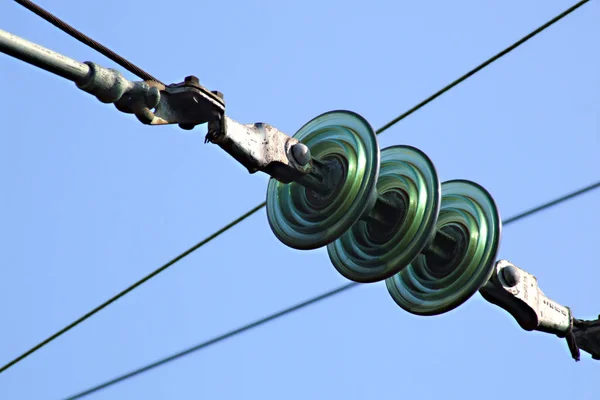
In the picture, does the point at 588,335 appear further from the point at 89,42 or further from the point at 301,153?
the point at 89,42

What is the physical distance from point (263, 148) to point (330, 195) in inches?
23.2

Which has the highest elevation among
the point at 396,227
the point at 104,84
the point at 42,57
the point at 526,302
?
the point at 396,227

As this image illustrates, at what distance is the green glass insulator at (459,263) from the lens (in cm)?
748

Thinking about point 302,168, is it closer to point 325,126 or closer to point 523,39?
point 325,126

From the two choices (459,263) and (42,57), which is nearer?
(42,57)

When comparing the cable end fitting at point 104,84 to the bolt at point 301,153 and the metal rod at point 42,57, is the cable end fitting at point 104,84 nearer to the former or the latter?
the metal rod at point 42,57

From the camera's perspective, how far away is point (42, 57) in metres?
5.68

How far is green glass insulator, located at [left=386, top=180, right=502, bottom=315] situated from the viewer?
748 cm

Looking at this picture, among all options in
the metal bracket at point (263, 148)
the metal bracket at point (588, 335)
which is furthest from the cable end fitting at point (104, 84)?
the metal bracket at point (588, 335)

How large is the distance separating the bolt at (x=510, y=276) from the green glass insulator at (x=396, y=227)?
521mm

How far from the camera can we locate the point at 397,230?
7441 millimetres

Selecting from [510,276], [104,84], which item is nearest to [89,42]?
[104,84]

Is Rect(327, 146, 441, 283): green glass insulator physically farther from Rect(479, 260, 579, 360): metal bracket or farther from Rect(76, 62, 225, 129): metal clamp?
Rect(76, 62, 225, 129): metal clamp

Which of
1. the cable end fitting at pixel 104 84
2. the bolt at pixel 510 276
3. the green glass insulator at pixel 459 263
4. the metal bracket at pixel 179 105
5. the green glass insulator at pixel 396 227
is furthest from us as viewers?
the bolt at pixel 510 276
